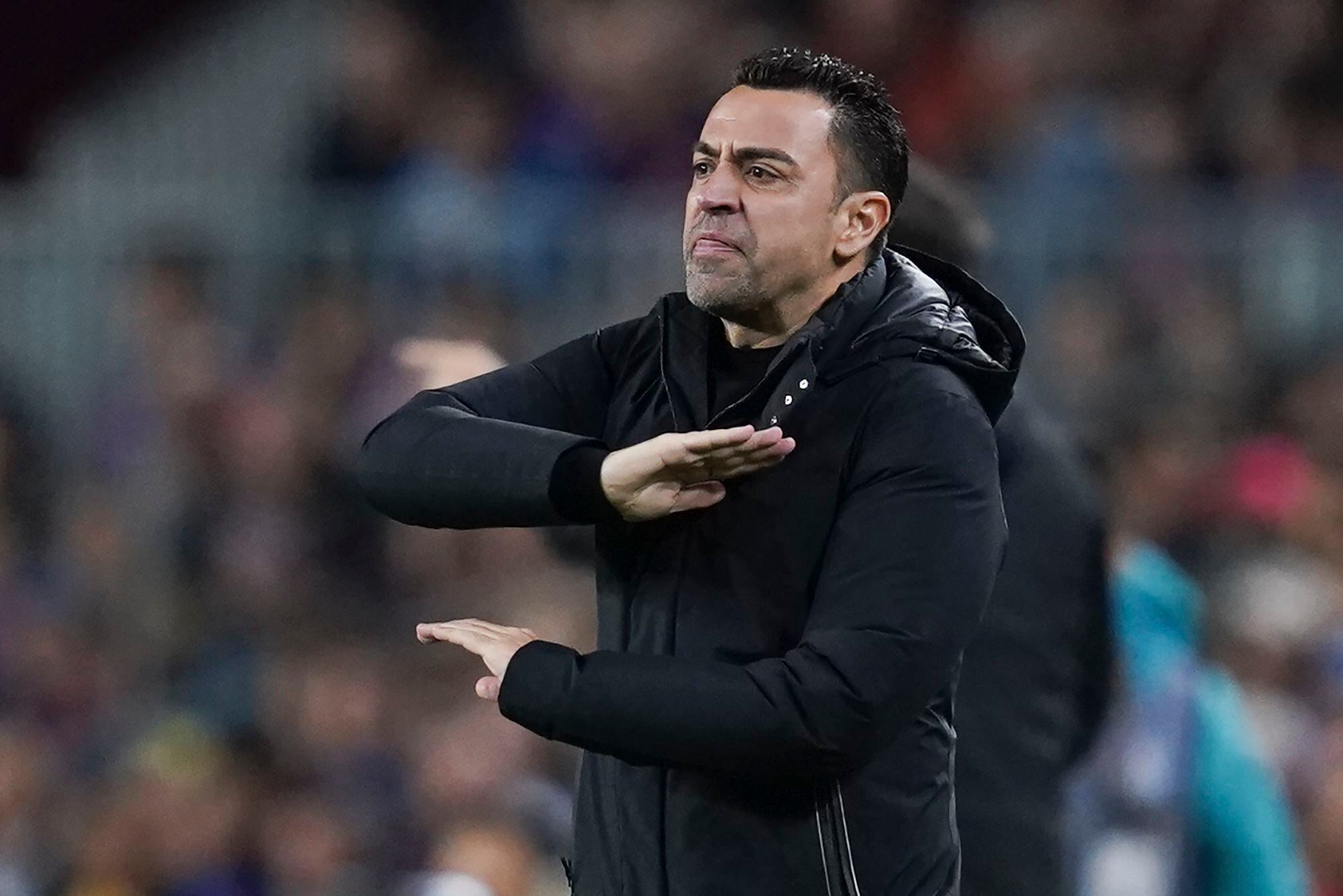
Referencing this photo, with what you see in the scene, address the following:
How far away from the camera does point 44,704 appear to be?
267 inches

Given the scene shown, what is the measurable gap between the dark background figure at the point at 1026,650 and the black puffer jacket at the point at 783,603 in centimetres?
57

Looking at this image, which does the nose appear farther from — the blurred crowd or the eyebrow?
the blurred crowd

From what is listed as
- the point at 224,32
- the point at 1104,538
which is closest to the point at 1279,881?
the point at 1104,538

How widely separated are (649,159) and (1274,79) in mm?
2084

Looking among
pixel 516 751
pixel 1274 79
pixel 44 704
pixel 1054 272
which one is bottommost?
pixel 44 704

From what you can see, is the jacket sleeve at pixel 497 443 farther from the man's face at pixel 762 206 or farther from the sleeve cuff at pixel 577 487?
the man's face at pixel 762 206

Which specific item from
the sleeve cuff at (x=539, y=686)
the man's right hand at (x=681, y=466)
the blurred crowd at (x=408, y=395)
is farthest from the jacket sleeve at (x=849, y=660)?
the blurred crowd at (x=408, y=395)

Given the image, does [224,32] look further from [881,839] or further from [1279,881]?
[881,839]

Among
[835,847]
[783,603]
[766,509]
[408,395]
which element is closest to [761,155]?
[766,509]

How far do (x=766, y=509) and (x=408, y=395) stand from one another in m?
3.01

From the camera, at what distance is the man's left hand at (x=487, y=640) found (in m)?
2.61

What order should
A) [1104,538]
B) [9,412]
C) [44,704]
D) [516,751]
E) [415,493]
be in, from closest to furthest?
[415,493], [1104,538], [516,751], [44,704], [9,412]

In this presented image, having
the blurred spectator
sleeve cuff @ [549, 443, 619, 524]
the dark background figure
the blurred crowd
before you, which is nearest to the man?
sleeve cuff @ [549, 443, 619, 524]

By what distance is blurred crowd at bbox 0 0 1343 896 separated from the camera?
5.83 m
